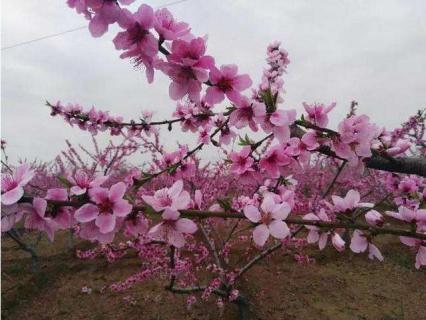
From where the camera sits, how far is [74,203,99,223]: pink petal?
1079 mm

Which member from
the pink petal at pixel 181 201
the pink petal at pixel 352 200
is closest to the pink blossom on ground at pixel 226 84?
the pink petal at pixel 181 201

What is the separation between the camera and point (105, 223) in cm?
111

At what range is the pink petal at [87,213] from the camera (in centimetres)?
108

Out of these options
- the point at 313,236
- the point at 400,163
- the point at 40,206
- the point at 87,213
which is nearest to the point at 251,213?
the point at 313,236

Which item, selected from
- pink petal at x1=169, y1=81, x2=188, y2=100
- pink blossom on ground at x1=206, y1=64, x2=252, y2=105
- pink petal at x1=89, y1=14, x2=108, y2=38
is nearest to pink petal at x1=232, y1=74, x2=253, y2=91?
pink blossom on ground at x1=206, y1=64, x2=252, y2=105

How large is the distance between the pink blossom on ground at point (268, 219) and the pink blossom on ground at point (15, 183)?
0.67 m

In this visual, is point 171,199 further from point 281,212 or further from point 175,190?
point 281,212

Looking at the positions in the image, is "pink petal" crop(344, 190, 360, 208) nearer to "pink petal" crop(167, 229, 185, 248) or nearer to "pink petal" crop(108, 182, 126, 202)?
"pink petal" crop(167, 229, 185, 248)

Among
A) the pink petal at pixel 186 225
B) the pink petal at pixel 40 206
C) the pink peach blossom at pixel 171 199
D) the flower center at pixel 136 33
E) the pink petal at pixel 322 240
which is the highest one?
the flower center at pixel 136 33

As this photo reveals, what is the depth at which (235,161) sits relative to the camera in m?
Answer: 1.92

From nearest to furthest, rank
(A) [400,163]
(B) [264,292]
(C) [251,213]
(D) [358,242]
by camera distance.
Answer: (C) [251,213] → (D) [358,242] → (A) [400,163] → (B) [264,292]

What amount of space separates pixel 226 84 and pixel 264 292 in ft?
11.0

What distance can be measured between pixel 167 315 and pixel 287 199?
2.62m

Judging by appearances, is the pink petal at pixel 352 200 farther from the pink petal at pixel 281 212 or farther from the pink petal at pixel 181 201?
the pink petal at pixel 181 201
